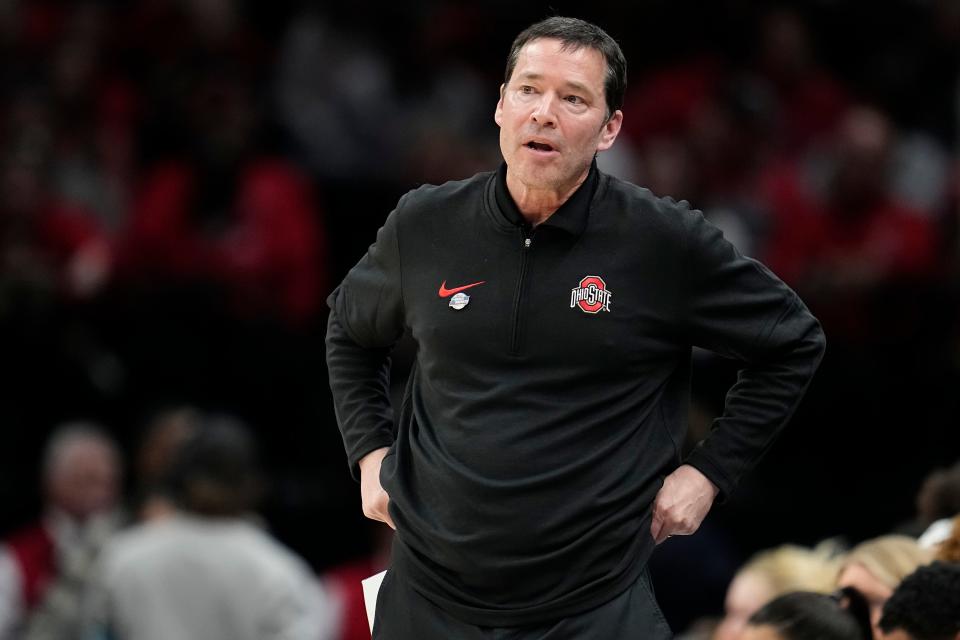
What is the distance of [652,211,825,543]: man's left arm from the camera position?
3.51 metres

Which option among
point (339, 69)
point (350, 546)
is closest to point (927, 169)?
point (339, 69)

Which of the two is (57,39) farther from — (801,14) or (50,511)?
(801,14)

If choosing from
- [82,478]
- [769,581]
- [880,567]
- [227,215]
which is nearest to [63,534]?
[82,478]

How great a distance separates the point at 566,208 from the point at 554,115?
0.19m

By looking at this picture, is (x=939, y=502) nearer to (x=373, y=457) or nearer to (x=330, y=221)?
(x=373, y=457)

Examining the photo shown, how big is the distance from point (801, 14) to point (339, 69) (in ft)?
9.40

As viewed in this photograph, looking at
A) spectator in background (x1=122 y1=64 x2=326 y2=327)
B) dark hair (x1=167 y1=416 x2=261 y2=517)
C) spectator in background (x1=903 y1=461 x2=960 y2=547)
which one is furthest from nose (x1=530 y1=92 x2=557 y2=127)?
spectator in background (x1=122 y1=64 x2=326 y2=327)

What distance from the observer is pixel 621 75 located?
360cm

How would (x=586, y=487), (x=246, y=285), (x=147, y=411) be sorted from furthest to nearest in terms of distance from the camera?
(x=246, y=285) < (x=147, y=411) < (x=586, y=487)

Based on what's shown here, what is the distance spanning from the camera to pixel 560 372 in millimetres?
3432

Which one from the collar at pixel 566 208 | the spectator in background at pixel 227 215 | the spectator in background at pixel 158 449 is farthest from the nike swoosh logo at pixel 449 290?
the spectator in background at pixel 227 215

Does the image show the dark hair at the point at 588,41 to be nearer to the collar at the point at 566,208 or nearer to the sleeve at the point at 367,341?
the collar at the point at 566,208

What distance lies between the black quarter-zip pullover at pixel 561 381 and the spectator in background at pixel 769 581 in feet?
4.42

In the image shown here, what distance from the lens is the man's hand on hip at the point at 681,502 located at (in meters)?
3.52
